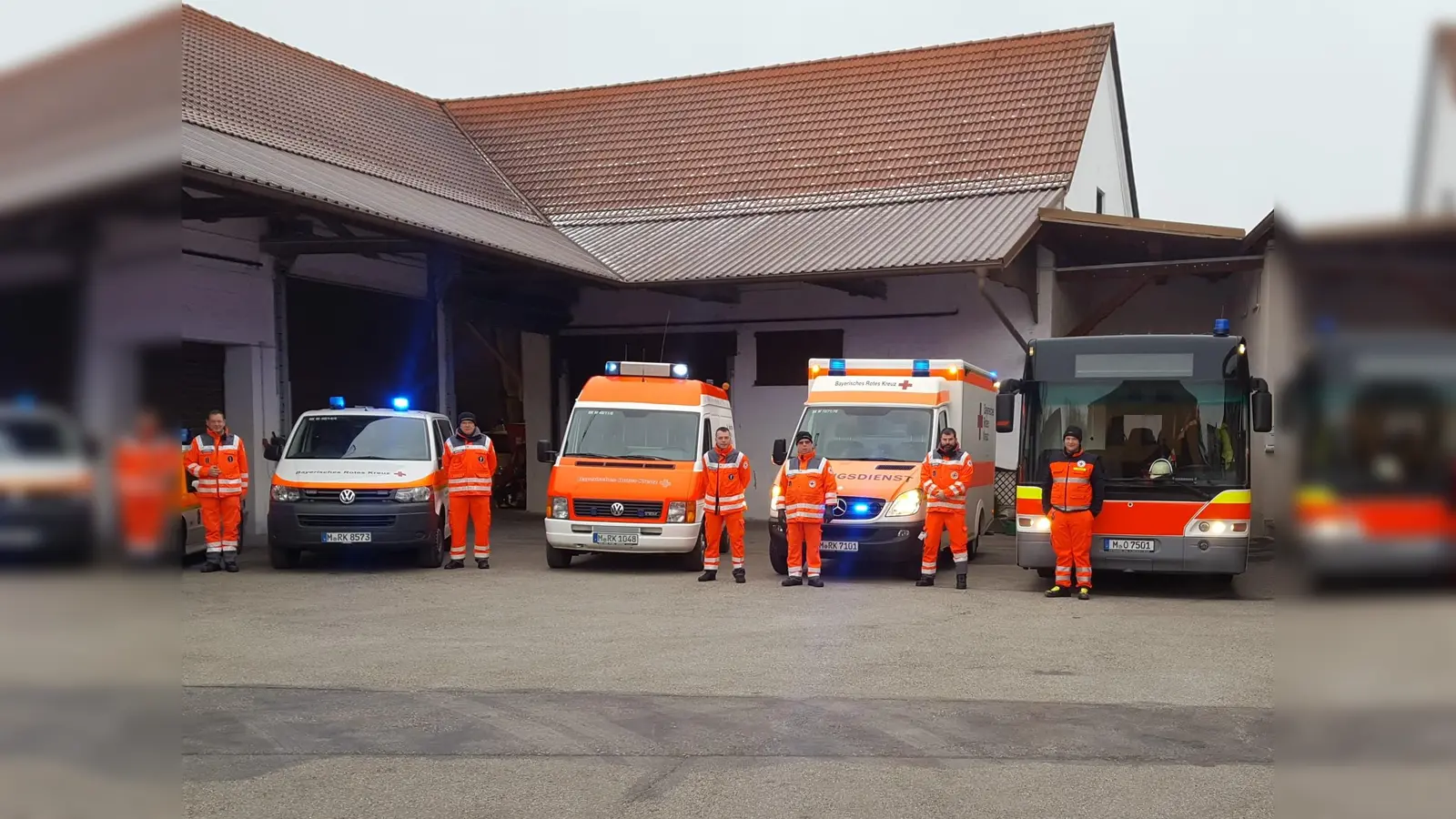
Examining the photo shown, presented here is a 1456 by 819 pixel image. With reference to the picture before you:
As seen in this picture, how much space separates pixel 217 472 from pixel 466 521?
2.87m

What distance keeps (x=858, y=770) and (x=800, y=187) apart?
2066cm

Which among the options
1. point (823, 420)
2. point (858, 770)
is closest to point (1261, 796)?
point (858, 770)

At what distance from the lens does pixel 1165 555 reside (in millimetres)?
12344

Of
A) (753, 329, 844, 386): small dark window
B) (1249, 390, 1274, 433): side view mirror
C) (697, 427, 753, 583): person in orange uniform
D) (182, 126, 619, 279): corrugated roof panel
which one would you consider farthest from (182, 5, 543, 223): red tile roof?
(1249, 390, 1274, 433): side view mirror

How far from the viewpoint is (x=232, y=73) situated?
2216 centimetres

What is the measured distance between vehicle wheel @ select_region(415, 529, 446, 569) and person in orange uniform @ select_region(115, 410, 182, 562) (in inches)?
543

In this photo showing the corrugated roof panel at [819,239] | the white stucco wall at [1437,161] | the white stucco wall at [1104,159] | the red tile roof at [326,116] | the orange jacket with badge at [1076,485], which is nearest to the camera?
the white stucco wall at [1437,161]

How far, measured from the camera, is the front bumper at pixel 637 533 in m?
14.4

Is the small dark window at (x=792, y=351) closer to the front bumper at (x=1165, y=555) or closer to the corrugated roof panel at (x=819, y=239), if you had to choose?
the corrugated roof panel at (x=819, y=239)

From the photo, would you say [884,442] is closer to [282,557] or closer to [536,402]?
[282,557]

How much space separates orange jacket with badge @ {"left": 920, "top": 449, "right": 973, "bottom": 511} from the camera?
13305 mm

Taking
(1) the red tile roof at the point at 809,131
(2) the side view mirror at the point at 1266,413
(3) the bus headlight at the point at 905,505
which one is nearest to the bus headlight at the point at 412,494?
(3) the bus headlight at the point at 905,505

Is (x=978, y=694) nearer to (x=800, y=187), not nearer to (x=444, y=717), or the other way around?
(x=444, y=717)

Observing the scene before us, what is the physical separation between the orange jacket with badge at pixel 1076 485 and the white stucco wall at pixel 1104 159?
13.0m
